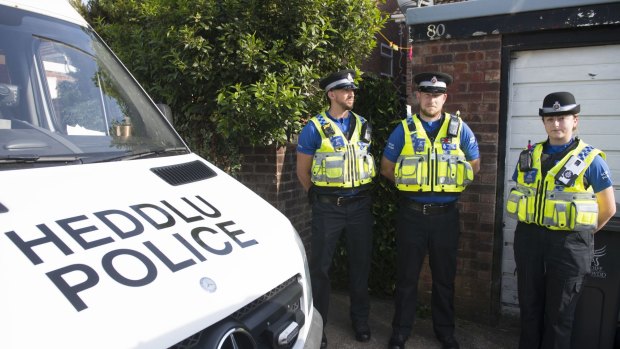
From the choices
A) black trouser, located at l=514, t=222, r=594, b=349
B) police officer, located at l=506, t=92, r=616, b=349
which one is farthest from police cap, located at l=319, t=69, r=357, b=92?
black trouser, located at l=514, t=222, r=594, b=349

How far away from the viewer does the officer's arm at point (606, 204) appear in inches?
110

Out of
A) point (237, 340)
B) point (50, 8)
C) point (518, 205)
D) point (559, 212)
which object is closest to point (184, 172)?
point (237, 340)

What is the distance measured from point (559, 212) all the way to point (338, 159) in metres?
1.47

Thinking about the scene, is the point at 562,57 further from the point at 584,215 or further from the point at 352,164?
the point at 352,164

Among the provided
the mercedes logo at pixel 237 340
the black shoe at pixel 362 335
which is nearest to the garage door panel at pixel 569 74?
the black shoe at pixel 362 335

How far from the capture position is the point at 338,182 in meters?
3.46

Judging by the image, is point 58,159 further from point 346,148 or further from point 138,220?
point 346,148

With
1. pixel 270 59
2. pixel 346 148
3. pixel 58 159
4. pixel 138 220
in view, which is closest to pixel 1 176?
pixel 58 159

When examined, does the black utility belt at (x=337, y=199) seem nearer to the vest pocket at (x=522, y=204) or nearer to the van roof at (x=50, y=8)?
the vest pocket at (x=522, y=204)

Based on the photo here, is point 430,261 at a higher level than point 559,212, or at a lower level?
lower

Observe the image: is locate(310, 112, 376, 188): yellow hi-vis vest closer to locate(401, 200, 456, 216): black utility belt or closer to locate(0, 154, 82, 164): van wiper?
locate(401, 200, 456, 216): black utility belt

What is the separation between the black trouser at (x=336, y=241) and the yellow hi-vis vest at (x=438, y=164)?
17.4 inches

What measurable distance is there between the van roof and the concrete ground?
2910 mm

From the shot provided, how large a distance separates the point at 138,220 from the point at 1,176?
52cm
